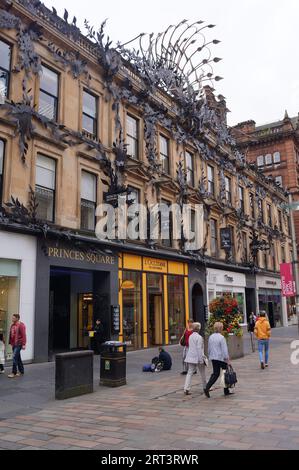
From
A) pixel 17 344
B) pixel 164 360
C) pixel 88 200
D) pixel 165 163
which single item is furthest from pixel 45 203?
pixel 165 163

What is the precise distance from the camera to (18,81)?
16.2 metres

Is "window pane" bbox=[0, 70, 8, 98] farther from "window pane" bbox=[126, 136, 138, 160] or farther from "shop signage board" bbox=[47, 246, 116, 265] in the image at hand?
"window pane" bbox=[126, 136, 138, 160]

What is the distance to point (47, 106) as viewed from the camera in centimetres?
1755

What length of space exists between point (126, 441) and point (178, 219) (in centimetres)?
1935

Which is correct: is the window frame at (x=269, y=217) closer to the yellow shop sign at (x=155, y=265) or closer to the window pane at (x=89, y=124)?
the yellow shop sign at (x=155, y=265)

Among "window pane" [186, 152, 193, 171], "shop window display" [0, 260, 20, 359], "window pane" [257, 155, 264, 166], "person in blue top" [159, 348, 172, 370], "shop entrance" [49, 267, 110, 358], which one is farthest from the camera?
"window pane" [257, 155, 264, 166]

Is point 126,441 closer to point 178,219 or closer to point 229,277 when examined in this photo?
point 178,219

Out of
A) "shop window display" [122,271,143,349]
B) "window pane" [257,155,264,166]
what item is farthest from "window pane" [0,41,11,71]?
"window pane" [257,155,264,166]

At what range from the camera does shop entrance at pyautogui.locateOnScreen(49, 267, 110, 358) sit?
2031 centimetres

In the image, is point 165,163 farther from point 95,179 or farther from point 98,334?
point 98,334

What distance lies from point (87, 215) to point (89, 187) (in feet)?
4.28

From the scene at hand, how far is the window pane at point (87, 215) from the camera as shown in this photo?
1861 centimetres

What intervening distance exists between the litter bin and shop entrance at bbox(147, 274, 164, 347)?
10606mm

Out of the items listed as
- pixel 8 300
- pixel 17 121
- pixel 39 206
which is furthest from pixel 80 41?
pixel 8 300
